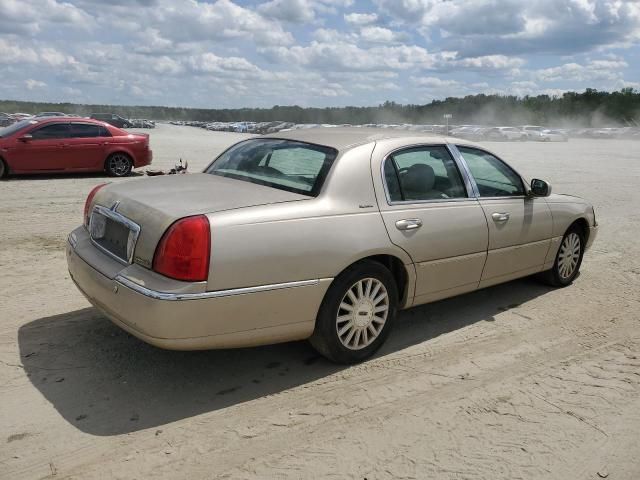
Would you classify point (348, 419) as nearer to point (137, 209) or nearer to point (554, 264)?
point (137, 209)

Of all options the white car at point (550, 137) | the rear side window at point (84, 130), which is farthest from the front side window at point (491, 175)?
the white car at point (550, 137)

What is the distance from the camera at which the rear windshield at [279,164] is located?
155 inches

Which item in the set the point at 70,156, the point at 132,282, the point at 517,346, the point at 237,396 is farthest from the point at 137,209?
the point at 70,156

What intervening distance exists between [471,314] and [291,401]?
2237mm

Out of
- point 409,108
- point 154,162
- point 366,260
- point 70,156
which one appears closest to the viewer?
point 366,260

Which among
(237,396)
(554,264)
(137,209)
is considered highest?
(137,209)

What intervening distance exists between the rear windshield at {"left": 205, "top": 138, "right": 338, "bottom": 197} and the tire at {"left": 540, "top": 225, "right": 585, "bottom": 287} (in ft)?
9.59

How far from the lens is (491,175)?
5.10 meters

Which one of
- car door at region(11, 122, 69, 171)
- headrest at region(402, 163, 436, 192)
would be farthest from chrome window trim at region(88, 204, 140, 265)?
car door at region(11, 122, 69, 171)

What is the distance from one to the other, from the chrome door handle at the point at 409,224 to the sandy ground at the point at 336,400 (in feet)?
3.08

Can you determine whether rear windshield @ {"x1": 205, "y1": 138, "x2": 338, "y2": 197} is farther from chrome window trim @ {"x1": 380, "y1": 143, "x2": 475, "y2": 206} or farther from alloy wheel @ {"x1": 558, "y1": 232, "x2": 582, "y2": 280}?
alloy wheel @ {"x1": 558, "y1": 232, "x2": 582, "y2": 280}

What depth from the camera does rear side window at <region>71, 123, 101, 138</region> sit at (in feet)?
45.5

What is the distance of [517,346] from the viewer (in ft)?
14.6

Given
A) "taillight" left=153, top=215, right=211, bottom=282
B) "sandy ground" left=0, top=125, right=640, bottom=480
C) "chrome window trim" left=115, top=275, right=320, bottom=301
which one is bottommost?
"sandy ground" left=0, top=125, right=640, bottom=480
